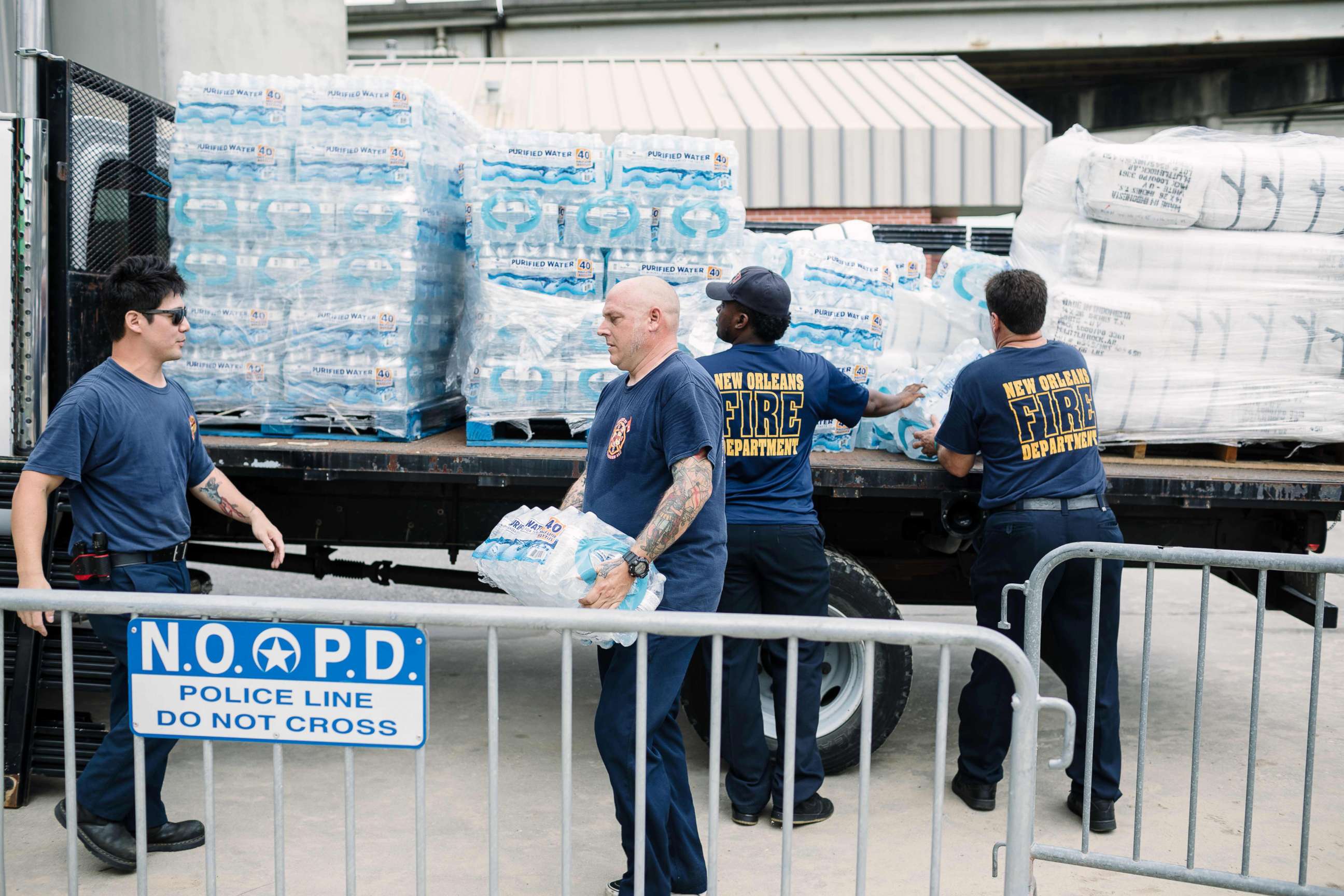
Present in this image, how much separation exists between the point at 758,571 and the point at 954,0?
1507 cm

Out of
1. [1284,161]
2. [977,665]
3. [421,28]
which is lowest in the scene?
[977,665]

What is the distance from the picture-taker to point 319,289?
4875mm

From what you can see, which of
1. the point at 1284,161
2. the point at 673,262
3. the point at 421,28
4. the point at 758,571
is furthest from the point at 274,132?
the point at 421,28

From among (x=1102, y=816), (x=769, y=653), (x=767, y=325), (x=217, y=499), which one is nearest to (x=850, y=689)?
(x=769, y=653)

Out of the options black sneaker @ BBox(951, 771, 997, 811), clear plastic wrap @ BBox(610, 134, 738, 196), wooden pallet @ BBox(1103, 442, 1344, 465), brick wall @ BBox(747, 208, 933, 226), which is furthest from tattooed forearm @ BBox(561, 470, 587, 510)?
brick wall @ BBox(747, 208, 933, 226)

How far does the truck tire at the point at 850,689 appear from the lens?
478 cm

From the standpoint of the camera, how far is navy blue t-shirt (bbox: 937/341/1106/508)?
14.3 ft

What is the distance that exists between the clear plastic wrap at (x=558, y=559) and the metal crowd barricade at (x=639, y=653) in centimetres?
52

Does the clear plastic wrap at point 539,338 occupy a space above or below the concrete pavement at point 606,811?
above

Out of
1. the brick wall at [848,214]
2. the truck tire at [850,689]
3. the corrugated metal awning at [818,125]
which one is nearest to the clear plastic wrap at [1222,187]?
the truck tire at [850,689]

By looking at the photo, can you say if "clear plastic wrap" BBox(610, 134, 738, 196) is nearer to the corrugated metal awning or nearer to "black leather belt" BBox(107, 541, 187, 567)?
"black leather belt" BBox(107, 541, 187, 567)

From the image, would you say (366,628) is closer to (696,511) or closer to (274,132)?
(696,511)

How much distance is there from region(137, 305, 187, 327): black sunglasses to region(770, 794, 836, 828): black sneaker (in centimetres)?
278

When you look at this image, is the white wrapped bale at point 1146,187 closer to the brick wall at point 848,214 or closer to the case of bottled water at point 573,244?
the case of bottled water at point 573,244
